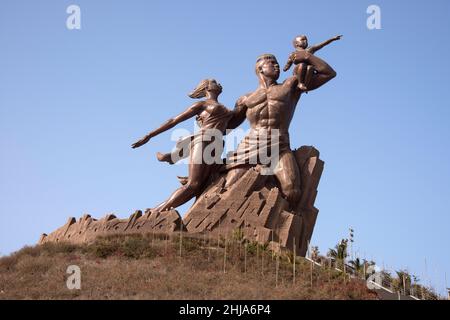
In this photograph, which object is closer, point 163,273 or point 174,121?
point 163,273

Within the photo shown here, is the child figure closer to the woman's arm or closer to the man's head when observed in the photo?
the man's head

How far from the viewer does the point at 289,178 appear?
56.3 ft

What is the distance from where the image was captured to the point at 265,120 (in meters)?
17.8

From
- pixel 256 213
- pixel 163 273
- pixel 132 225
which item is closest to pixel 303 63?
pixel 256 213

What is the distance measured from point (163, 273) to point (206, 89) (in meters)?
6.67

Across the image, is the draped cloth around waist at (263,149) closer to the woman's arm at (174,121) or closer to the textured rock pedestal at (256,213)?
the textured rock pedestal at (256,213)

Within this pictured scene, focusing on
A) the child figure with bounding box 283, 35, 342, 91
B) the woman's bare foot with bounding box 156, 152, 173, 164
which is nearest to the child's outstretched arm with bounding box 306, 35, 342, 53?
the child figure with bounding box 283, 35, 342, 91

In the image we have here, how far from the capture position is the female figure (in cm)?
1764

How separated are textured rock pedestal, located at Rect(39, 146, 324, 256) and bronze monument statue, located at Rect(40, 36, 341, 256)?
0.02 meters

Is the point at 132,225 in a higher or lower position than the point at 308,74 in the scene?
lower

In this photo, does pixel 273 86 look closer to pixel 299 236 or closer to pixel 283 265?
pixel 299 236

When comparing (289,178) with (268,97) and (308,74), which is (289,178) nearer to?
(268,97)
